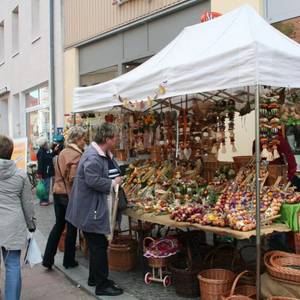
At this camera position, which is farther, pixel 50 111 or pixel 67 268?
pixel 50 111

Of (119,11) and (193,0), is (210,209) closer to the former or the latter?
(193,0)

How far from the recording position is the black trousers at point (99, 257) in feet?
15.3

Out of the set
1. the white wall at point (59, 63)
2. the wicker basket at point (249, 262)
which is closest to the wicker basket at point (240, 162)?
the wicker basket at point (249, 262)

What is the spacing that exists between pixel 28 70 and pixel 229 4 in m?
10.0

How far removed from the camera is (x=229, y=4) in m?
7.84

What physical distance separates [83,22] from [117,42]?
1664 millimetres

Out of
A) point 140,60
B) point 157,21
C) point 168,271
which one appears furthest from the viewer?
point 140,60

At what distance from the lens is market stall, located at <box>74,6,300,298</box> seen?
3785 mm

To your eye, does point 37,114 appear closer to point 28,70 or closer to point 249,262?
point 28,70

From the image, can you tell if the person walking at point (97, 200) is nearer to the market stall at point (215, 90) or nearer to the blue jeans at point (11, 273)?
the market stall at point (215, 90)

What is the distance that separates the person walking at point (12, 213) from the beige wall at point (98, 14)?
600 cm

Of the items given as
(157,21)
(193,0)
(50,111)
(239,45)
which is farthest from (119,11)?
(239,45)

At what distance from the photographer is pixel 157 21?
32.5 ft

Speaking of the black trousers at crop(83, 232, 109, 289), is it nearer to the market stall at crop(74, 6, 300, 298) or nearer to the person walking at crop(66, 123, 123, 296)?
the person walking at crop(66, 123, 123, 296)
